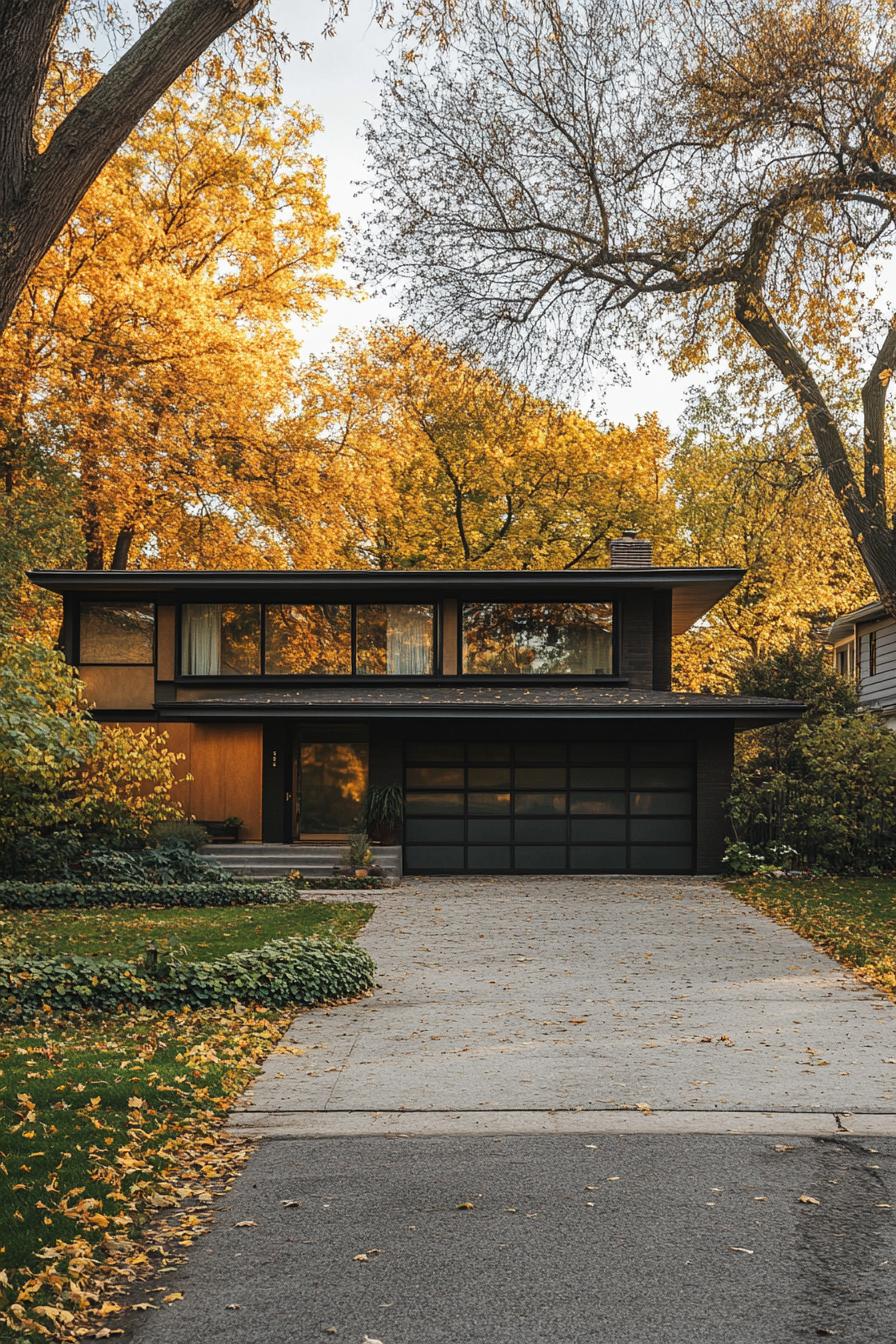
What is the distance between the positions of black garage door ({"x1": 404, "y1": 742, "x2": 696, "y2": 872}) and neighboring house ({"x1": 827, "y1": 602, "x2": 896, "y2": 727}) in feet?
33.4

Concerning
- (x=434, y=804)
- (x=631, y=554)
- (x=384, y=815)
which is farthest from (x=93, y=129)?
(x=631, y=554)

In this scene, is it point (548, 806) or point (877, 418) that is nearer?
point (877, 418)

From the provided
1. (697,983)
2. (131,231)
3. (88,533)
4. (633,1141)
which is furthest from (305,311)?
(633,1141)

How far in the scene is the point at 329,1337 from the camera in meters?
4.01

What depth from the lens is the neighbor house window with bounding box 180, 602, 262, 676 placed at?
24734mm

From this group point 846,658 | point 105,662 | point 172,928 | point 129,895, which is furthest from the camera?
point 846,658

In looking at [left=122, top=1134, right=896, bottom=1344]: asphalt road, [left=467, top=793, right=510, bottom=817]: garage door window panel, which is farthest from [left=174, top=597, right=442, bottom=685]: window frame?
[left=122, top=1134, right=896, bottom=1344]: asphalt road

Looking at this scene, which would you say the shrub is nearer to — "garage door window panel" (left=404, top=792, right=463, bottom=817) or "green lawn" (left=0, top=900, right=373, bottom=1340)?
"garage door window panel" (left=404, top=792, right=463, bottom=817)

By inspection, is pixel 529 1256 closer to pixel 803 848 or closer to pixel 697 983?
pixel 697 983

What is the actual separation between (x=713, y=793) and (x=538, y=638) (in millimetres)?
4670

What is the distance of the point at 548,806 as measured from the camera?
75.3ft

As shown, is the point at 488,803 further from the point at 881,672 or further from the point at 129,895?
the point at 881,672

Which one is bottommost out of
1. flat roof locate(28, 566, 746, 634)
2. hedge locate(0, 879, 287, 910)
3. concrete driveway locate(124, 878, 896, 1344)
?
hedge locate(0, 879, 287, 910)

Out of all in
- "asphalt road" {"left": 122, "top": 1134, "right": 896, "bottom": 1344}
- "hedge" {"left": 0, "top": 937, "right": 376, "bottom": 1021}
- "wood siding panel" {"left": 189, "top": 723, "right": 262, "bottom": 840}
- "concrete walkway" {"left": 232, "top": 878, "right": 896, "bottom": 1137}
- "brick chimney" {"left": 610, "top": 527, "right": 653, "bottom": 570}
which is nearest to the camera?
"asphalt road" {"left": 122, "top": 1134, "right": 896, "bottom": 1344}
